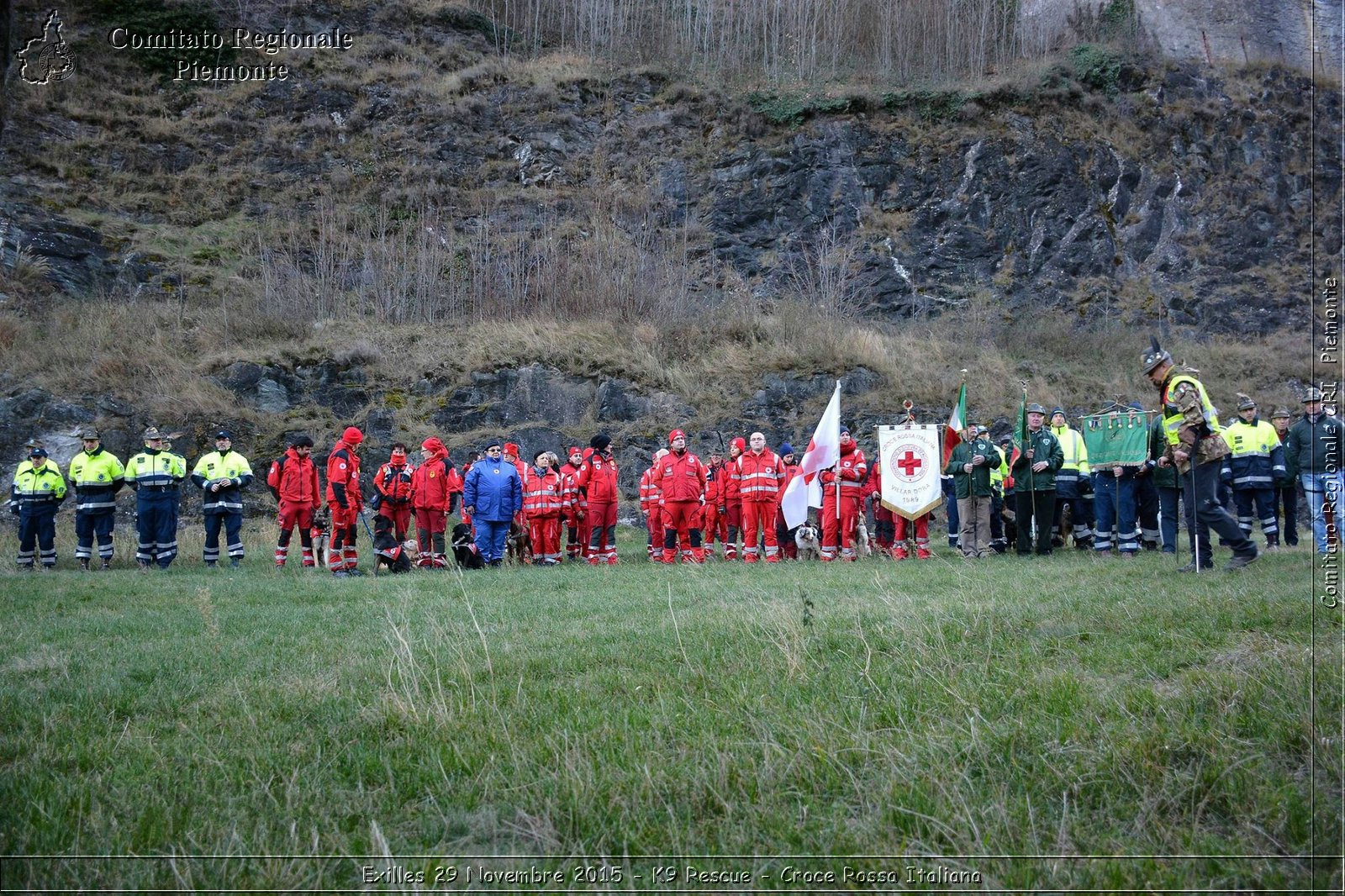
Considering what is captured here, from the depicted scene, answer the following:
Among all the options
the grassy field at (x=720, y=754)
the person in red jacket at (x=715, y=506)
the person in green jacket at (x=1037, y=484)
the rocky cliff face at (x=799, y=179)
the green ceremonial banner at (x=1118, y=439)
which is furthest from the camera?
the rocky cliff face at (x=799, y=179)

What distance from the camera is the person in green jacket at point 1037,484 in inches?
606

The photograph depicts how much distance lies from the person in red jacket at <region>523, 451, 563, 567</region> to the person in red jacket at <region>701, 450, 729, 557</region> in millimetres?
2964

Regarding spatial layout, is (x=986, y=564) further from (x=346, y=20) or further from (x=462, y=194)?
(x=346, y=20)

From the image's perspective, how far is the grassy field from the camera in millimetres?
3439

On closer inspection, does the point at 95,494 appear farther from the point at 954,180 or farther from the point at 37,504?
the point at 954,180

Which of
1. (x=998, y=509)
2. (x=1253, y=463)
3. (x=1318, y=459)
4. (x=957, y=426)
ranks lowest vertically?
(x=998, y=509)

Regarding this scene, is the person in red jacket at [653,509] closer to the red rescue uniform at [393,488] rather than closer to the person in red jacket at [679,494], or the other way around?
the person in red jacket at [679,494]

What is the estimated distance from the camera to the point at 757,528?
1697 centimetres

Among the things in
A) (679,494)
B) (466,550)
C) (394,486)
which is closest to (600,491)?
(679,494)

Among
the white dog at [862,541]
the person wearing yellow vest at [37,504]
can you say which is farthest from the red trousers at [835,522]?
the person wearing yellow vest at [37,504]

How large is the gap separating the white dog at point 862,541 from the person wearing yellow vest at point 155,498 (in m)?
12.4

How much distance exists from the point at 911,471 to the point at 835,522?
1606 mm

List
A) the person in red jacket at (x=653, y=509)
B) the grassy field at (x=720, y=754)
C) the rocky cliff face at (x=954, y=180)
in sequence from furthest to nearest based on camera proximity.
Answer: the rocky cliff face at (x=954, y=180) → the person in red jacket at (x=653, y=509) → the grassy field at (x=720, y=754)

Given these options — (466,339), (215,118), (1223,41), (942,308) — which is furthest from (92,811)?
(1223,41)
